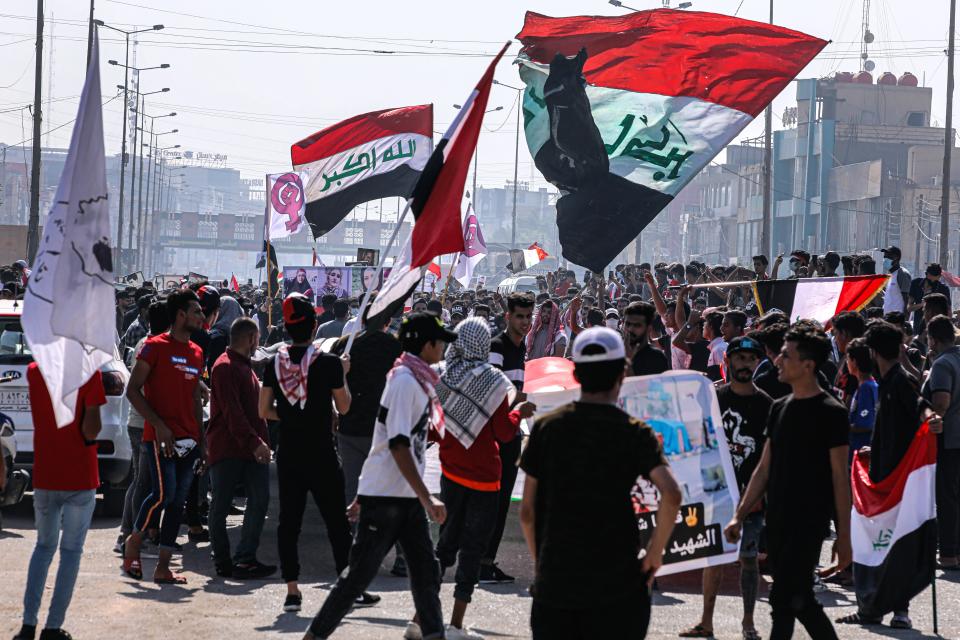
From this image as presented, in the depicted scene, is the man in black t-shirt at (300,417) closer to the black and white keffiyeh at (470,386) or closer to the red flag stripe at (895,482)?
the black and white keffiyeh at (470,386)

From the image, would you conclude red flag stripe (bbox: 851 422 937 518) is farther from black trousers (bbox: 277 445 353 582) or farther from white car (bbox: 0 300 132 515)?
white car (bbox: 0 300 132 515)

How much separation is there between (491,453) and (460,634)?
3.39 feet

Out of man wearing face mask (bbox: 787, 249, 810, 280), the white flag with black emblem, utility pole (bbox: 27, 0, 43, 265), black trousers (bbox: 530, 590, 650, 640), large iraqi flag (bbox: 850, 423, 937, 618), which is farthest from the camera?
utility pole (bbox: 27, 0, 43, 265)

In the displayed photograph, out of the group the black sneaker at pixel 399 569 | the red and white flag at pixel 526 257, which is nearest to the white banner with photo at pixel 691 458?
the black sneaker at pixel 399 569

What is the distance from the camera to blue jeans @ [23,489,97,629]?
682 cm

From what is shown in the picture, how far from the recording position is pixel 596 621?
15.2ft

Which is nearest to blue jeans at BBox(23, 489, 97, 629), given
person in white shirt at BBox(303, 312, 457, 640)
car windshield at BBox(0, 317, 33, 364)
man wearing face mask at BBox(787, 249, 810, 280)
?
person in white shirt at BBox(303, 312, 457, 640)

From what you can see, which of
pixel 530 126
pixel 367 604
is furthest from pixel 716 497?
pixel 530 126

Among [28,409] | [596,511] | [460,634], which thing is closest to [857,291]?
[460,634]

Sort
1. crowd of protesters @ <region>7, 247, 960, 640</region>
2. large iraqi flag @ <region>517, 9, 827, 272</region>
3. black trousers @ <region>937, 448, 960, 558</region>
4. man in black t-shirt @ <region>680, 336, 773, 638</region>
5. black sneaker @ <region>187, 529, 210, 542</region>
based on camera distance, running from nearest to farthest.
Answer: crowd of protesters @ <region>7, 247, 960, 640</region> < man in black t-shirt @ <region>680, 336, 773, 638</region> < black trousers @ <region>937, 448, 960, 558</region> < black sneaker @ <region>187, 529, 210, 542</region> < large iraqi flag @ <region>517, 9, 827, 272</region>

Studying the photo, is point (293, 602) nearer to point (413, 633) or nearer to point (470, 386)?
point (413, 633)

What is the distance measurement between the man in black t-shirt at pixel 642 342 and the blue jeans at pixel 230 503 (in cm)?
254

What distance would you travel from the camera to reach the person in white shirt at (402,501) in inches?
261

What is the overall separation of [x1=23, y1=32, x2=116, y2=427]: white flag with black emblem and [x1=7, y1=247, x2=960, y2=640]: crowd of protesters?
37cm
